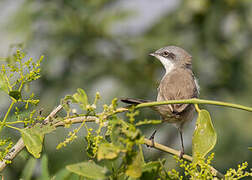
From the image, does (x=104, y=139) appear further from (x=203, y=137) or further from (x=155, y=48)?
(x=155, y=48)

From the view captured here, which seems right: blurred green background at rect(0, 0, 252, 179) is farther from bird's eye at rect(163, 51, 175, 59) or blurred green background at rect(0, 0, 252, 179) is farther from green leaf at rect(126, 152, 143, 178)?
green leaf at rect(126, 152, 143, 178)

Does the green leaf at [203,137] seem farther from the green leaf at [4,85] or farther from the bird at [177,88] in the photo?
the green leaf at [4,85]

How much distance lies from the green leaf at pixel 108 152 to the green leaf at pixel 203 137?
0.55 metres

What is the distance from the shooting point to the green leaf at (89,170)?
148 cm

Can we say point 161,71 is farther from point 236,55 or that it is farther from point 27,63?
point 27,63

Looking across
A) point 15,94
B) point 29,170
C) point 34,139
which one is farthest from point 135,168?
point 29,170

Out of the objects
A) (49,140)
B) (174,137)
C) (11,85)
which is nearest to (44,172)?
(11,85)

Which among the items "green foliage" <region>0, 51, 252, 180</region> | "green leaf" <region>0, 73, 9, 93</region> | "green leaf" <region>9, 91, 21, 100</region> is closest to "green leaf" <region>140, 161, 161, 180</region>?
"green foliage" <region>0, 51, 252, 180</region>

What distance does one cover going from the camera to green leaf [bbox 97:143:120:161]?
4.75ft

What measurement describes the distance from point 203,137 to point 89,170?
68 centimetres

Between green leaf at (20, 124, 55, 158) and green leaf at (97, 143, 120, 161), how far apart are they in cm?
33

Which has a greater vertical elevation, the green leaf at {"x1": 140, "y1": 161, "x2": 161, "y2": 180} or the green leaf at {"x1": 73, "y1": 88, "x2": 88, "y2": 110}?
the green leaf at {"x1": 73, "y1": 88, "x2": 88, "y2": 110}

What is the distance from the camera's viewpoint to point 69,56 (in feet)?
20.5

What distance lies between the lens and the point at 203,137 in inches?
77.8
